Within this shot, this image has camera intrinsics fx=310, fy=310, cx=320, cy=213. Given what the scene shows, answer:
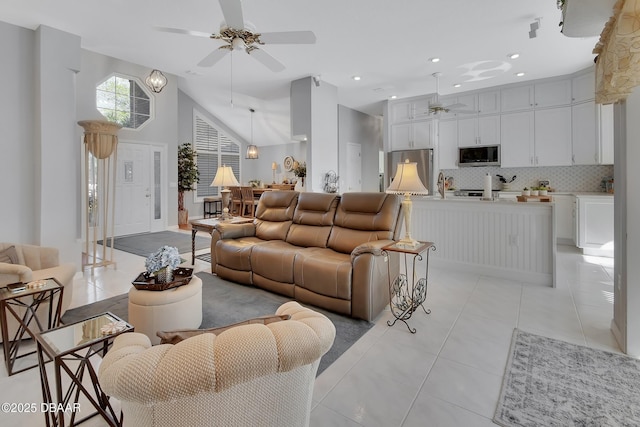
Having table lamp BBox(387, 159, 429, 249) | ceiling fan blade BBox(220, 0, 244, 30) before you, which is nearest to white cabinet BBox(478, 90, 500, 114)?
table lamp BBox(387, 159, 429, 249)

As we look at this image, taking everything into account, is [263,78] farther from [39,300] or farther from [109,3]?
[39,300]

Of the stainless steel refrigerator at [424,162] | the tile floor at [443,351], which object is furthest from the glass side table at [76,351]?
the stainless steel refrigerator at [424,162]

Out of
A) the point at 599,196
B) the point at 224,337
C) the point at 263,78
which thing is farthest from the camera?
the point at 263,78

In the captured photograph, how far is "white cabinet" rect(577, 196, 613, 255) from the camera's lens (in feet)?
15.7

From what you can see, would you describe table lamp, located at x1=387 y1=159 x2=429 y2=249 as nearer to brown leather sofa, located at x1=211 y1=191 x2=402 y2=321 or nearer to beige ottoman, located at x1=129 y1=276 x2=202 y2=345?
brown leather sofa, located at x1=211 y1=191 x2=402 y2=321

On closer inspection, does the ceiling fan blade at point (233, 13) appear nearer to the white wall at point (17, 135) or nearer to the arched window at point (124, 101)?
the white wall at point (17, 135)

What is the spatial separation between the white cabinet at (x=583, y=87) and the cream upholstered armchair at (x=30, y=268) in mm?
7619


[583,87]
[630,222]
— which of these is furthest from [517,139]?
[630,222]

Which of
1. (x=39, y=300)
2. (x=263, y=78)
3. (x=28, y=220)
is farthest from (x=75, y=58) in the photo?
(x=39, y=300)

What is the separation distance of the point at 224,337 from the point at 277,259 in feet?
7.64

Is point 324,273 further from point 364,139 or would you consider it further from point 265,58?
point 364,139

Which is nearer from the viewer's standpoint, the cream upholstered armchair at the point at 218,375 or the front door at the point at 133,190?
the cream upholstered armchair at the point at 218,375

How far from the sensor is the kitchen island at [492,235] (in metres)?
3.55

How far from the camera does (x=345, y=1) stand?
3373 mm
